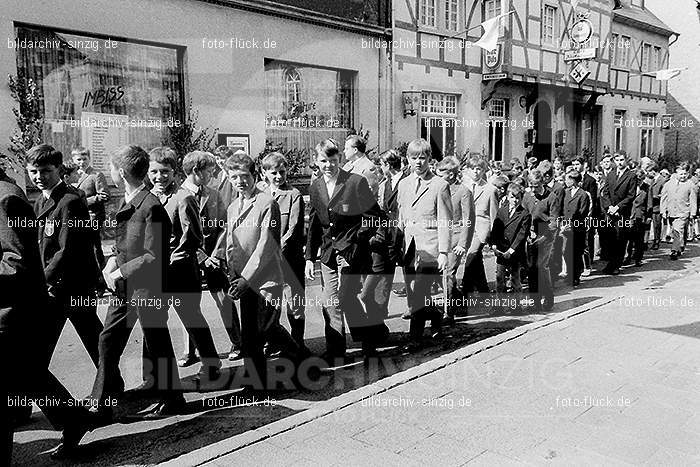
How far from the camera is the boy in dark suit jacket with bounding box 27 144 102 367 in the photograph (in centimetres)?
436

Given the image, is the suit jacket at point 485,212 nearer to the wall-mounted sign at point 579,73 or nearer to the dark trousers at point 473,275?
the dark trousers at point 473,275

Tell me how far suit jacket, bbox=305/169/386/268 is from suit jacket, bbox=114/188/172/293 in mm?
1705

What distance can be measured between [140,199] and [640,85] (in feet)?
96.5

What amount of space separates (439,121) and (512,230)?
11926 millimetres

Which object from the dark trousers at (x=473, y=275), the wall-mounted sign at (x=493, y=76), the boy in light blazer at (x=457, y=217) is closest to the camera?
the boy in light blazer at (x=457, y=217)

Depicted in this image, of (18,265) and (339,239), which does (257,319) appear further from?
(18,265)

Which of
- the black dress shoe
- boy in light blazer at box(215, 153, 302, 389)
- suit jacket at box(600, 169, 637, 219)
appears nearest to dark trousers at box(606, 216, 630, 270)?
suit jacket at box(600, 169, 637, 219)

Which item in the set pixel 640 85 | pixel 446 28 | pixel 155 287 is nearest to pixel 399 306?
pixel 155 287

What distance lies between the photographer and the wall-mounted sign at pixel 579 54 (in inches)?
842

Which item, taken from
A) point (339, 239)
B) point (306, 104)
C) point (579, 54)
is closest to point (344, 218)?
point (339, 239)

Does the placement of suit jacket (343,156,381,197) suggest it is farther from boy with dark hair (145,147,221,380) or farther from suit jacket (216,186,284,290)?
boy with dark hair (145,147,221,380)

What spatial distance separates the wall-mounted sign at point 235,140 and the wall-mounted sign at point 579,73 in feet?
44.6

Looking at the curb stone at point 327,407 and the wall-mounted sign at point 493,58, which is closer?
the curb stone at point 327,407

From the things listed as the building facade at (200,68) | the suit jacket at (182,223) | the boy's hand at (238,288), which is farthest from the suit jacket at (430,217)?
the building facade at (200,68)
